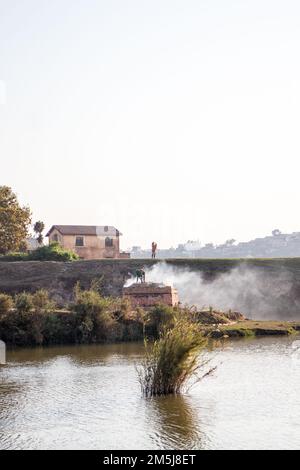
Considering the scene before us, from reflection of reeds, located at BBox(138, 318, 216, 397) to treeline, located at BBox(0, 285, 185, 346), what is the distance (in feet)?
69.8

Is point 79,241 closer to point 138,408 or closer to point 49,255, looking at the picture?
point 49,255

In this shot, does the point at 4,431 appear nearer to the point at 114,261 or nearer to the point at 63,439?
the point at 63,439

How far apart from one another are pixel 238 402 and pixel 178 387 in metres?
2.82

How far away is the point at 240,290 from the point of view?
272 ft

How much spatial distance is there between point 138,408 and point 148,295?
3340cm

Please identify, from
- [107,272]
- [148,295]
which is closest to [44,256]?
[107,272]

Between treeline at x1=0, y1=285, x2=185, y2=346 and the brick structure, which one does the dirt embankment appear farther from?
treeline at x1=0, y1=285, x2=185, y2=346

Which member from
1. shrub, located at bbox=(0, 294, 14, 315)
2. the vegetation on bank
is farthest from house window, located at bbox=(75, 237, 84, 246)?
shrub, located at bbox=(0, 294, 14, 315)

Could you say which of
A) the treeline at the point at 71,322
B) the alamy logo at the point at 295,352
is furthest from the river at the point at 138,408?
the treeline at the point at 71,322

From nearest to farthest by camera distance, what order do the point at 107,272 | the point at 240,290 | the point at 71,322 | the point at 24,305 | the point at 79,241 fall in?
the point at 24,305
the point at 71,322
the point at 240,290
the point at 107,272
the point at 79,241

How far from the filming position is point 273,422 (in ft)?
88.4

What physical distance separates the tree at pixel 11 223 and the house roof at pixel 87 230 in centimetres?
1395

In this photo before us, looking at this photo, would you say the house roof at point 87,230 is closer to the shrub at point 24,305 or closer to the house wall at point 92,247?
the house wall at point 92,247
